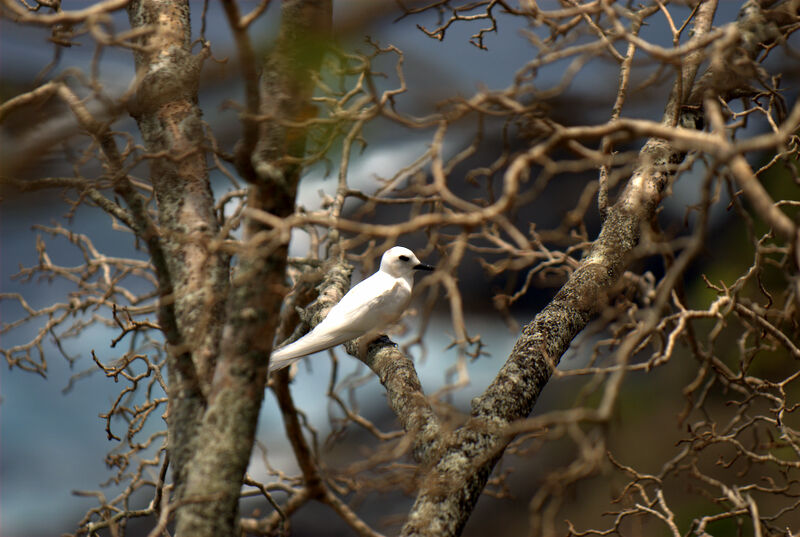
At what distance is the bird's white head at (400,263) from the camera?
311 centimetres

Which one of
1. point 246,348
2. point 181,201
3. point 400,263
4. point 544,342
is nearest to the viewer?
point 246,348

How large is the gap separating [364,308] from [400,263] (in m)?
0.47

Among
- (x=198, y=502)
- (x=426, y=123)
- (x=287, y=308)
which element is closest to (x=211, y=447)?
(x=198, y=502)

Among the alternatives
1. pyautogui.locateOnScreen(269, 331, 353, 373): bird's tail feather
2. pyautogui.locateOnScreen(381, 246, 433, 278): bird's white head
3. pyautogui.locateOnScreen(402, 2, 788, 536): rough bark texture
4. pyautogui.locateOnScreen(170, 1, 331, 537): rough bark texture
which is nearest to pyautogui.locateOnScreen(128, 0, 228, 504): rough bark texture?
pyautogui.locateOnScreen(170, 1, 331, 537): rough bark texture

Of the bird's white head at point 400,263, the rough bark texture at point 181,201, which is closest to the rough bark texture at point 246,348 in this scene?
the rough bark texture at point 181,201

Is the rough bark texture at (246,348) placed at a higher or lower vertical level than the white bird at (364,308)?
lower

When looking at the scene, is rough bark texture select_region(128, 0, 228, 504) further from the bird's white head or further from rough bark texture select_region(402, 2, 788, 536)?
the bird's white head

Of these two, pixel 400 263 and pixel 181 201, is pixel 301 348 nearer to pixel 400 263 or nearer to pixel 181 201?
pixel 400 263

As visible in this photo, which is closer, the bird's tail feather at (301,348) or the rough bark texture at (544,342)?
the rough bark texture at (544,342)

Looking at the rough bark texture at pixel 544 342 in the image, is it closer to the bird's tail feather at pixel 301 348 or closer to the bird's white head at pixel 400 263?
the bird's tail feather at pixel 301 348

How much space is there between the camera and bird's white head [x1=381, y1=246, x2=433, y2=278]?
122 inches

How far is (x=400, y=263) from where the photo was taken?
3121 millimetres

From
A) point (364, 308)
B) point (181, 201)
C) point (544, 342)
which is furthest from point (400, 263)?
point (181, 201)

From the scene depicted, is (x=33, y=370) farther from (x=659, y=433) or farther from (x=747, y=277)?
(x=659, y=433)
